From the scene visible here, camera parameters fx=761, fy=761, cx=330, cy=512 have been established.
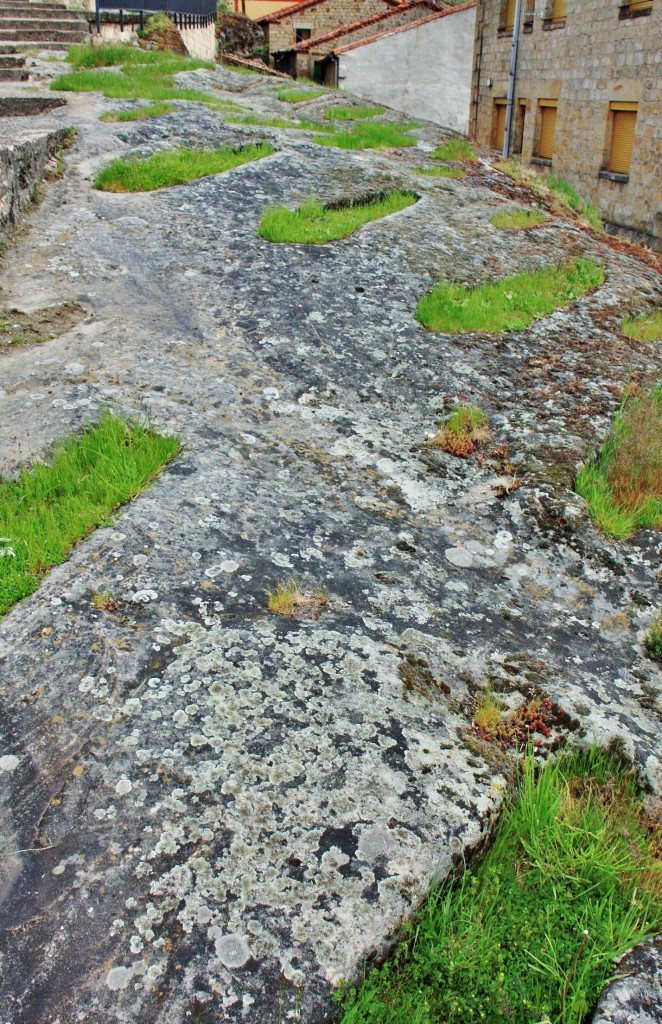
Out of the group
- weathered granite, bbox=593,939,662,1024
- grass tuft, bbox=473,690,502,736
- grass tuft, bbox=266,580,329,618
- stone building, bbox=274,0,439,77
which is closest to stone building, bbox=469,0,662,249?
stone building, bbox=274,0,439,77

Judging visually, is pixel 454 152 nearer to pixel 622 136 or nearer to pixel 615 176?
pixel 615 176

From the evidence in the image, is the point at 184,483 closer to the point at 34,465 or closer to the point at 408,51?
the point at 34,465

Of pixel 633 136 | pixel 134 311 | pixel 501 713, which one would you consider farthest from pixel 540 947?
pixel 633 136

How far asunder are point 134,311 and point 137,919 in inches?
161

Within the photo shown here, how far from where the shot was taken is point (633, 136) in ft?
52.5

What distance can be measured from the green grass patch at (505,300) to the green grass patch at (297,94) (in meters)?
8.46

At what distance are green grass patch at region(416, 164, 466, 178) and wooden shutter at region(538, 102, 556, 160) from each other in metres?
12.7

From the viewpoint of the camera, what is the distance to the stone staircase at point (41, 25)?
15.0 metres

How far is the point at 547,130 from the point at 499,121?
143 inches

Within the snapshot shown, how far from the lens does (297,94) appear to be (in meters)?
13.4

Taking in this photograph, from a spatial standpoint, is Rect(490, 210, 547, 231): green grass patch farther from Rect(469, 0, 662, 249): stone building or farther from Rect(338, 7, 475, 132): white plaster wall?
Rect(338, 7, 475, 132): white plaster wall

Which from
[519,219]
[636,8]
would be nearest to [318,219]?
[519,219]

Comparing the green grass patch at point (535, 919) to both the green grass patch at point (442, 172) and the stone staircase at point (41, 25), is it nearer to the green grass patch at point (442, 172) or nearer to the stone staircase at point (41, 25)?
the green grass patch at point (442, 172)

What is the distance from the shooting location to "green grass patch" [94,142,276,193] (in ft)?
23.3
